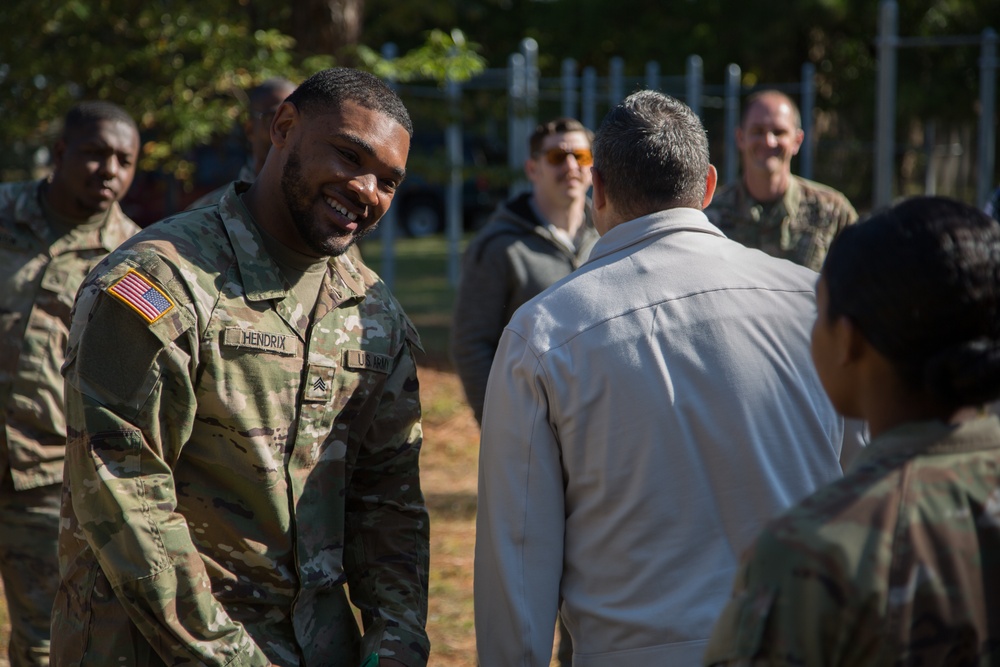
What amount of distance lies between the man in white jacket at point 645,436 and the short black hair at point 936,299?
2.57 feet

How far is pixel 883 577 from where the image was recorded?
144 cm

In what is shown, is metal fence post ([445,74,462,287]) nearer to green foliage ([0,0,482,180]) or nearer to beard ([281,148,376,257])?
green foliage ([0,0,482,180])

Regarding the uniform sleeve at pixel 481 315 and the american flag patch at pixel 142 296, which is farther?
the uniform sleeve at pixel 481 315

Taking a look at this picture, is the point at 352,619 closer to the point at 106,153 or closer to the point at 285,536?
the point at 285,536

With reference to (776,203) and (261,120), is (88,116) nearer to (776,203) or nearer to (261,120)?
(261,120)

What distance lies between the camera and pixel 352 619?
2.69 metres

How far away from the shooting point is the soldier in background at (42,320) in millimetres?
4137

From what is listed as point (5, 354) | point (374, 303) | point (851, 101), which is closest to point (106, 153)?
point (5, 354)

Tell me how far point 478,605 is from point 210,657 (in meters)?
0.61

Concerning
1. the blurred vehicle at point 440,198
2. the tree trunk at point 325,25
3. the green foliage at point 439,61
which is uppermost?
the tree trunk at point 325,25

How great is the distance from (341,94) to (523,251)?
2.10m

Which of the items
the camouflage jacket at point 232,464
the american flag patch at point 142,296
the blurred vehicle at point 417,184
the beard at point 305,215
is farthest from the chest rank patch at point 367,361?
the blurred vehicle at point 417,184

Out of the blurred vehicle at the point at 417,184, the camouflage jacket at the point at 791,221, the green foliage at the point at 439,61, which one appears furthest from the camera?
the blurred vehicle at the point at 417,184

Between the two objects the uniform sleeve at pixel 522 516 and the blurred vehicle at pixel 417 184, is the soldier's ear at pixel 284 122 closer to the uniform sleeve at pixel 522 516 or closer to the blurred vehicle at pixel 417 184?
the uniform sleeve at pixel 522 516
